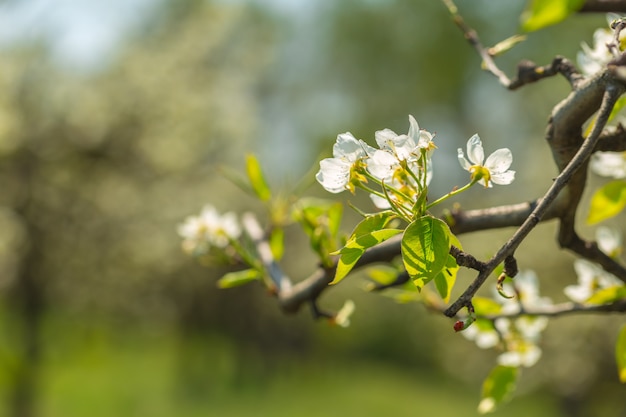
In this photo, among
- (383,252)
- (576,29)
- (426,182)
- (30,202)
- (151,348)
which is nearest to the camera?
(426,182)

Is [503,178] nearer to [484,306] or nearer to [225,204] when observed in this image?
[484,306]

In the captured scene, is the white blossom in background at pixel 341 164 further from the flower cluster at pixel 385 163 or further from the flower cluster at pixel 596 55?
the flower cluster at pixel 596 55

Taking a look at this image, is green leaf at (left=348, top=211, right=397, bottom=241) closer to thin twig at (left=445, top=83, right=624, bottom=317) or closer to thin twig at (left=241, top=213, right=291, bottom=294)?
thin twig at (left=445, top=83, right=624, bottom=317)

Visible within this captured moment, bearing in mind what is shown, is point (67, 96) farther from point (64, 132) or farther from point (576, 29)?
point (576, 29)

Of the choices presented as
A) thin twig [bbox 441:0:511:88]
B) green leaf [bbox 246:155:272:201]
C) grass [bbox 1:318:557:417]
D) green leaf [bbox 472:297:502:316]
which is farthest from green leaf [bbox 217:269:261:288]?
grass [bbox 1:318:557:417]

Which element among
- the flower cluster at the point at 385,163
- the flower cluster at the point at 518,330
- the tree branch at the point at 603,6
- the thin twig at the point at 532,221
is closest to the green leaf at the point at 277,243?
the flower cluster at the point at 518,330

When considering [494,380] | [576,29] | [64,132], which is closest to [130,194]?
[64,132]

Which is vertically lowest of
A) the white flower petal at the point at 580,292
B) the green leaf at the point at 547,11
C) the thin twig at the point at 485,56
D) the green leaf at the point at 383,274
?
the white flower petal at the point at 580,292
